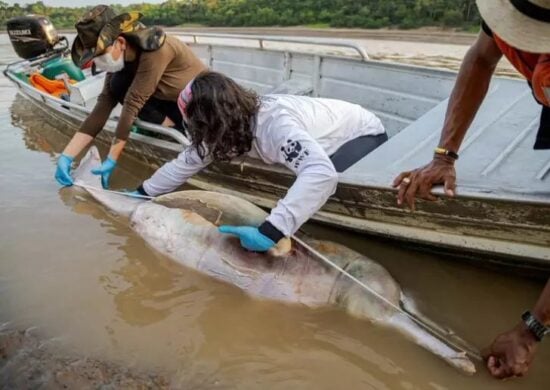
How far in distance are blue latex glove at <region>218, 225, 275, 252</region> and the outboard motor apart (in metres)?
7.28

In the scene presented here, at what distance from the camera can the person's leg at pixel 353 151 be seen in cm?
352

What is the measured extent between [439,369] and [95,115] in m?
3.43

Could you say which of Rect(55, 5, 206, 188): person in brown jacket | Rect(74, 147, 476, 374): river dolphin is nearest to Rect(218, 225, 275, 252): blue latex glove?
Rect(74, 147, 476, 374): river dolphin

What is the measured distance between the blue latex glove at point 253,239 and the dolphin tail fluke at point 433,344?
0.79 metres

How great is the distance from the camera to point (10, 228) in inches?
167

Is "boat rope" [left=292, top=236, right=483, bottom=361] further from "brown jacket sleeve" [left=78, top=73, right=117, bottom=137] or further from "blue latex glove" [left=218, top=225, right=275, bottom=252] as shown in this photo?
"brown jacket sleeve" [left=78, top=73, right=117, bottom=137]

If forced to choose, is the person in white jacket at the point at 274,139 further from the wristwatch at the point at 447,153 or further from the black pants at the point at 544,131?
the black pants at the point at 544,131

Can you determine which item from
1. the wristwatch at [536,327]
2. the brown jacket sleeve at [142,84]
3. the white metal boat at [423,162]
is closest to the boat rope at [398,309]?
the white metal boat at [423,162]

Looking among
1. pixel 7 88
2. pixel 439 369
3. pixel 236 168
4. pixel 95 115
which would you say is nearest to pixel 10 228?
pixel 95 115

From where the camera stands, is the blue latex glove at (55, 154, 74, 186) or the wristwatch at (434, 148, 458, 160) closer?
the wristwatch at (434, 148, 458, 160)

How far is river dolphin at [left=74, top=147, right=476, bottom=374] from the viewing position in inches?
113

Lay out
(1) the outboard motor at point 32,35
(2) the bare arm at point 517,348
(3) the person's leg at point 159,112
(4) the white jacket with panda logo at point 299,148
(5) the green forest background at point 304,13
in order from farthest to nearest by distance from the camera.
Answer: (5) the green forest background at point 304,13, (1) the outboard motor at point 32,35, (3) the person's leg at point 159,112, (4) the white jacket with panda logo at point 299,148, (2) the bare arm at point 517,348

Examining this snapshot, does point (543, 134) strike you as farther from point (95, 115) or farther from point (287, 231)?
point (95, 115)

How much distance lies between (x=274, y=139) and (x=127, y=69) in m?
1.82
